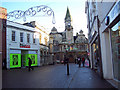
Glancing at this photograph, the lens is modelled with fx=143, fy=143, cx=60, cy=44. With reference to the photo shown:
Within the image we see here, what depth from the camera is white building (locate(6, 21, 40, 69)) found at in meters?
23.1

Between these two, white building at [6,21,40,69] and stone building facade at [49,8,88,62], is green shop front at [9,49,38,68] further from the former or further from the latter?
stone building facade at [49,8,88,62]

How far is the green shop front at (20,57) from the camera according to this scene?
23219 mm

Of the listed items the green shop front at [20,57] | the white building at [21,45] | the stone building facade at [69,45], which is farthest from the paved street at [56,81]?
the stone building facade at [69,45]

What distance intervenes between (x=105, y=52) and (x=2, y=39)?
1718 centimetres

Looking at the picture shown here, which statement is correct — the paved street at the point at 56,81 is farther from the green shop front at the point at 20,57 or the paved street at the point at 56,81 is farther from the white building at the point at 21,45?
the white building at the point at 21,45

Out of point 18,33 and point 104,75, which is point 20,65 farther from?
point 104,75

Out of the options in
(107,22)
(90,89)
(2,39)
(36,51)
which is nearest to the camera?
A: (90,89)

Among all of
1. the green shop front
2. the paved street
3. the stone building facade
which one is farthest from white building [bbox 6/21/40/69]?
the stone building facade

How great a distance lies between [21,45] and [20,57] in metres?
2.12

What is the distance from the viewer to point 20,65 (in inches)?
968

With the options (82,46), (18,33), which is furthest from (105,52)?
(82,46)

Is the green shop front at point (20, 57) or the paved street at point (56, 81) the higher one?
the green shop front at point (20, 57)

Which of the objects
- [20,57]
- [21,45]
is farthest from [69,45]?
[20,57]

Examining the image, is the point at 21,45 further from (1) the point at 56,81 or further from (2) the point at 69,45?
(2) the point at 69,45
